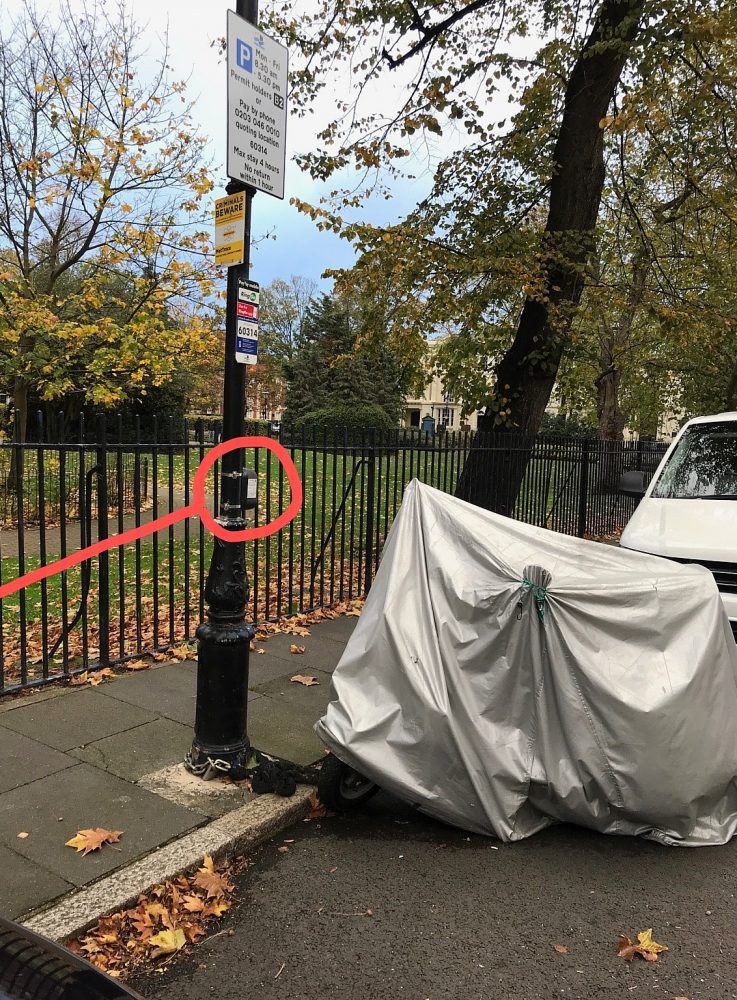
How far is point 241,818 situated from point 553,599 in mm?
1790

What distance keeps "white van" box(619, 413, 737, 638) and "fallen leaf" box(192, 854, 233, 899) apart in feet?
12.1

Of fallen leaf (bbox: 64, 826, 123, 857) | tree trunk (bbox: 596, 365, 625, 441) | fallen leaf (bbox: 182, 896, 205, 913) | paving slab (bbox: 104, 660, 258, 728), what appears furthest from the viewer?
tree trunk (bbox: 596, 365, 625, 441)

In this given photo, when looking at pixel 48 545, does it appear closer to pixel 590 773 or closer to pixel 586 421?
pixel 590 773

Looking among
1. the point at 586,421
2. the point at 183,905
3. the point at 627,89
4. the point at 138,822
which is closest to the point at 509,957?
the point at 183,905

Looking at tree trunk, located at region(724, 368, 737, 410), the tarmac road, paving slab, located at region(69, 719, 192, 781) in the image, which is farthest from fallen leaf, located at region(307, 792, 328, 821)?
tree trunk, located at region(724, 368, 737, 410)

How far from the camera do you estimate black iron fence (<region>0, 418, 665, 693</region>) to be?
5215 mm

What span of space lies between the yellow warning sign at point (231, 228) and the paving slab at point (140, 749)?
2647 mm

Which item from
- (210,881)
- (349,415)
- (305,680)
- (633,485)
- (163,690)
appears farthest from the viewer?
(349,415)

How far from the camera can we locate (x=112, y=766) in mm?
3889

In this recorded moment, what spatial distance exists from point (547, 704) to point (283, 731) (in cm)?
183

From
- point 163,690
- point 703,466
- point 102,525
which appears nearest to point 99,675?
point 163,690

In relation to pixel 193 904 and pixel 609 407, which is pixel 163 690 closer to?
pixel 193 904

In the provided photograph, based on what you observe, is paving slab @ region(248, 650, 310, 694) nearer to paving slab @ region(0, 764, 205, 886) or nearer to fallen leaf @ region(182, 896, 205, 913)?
paving slab @ region(0, 764, 205, 886)

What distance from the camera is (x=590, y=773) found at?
3326 millimetres
